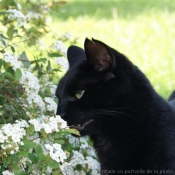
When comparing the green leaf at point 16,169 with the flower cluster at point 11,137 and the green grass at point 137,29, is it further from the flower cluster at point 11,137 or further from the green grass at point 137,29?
the green grass at point 137,29

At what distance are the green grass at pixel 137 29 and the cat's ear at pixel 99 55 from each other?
229 cm

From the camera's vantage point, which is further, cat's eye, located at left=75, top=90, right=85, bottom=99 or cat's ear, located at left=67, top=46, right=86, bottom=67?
cat's ear, located at left=67, top=46, right=86, bottom=67

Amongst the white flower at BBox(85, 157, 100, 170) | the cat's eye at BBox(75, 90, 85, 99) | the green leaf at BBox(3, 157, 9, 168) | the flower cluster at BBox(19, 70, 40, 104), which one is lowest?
the white flower at BBox(85, 157, 100, 170)

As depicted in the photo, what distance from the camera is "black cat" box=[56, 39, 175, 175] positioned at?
243cm

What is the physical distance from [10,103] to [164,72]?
3.00m

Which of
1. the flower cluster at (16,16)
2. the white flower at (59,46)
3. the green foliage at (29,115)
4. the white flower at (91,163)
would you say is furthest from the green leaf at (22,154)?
the white flower at (59,46)

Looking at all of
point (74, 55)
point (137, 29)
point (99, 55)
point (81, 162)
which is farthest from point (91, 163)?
point (137, 29)

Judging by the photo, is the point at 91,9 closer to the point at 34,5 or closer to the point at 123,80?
the point at 34,5

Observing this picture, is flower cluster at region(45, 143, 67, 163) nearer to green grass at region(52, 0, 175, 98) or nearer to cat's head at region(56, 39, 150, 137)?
cat's head at region(56, 39, 150, 137)

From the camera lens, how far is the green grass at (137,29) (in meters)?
5.41

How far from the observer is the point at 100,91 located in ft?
7.98

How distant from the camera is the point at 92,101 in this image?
2.43m

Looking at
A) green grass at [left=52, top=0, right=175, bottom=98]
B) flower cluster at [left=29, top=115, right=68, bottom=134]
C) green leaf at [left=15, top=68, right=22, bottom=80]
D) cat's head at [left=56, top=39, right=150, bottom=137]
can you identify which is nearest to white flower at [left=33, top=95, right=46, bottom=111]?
cat's head at [left=56, top=39, right=150, bottom=137]

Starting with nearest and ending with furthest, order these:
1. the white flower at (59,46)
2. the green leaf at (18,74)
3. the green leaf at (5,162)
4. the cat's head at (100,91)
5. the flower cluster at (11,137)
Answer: the flower cluster at (11,137), the green leaf at (5,162), the green leaf at (18,74), the cat's head at (100,91), the white flower at (59,46)
